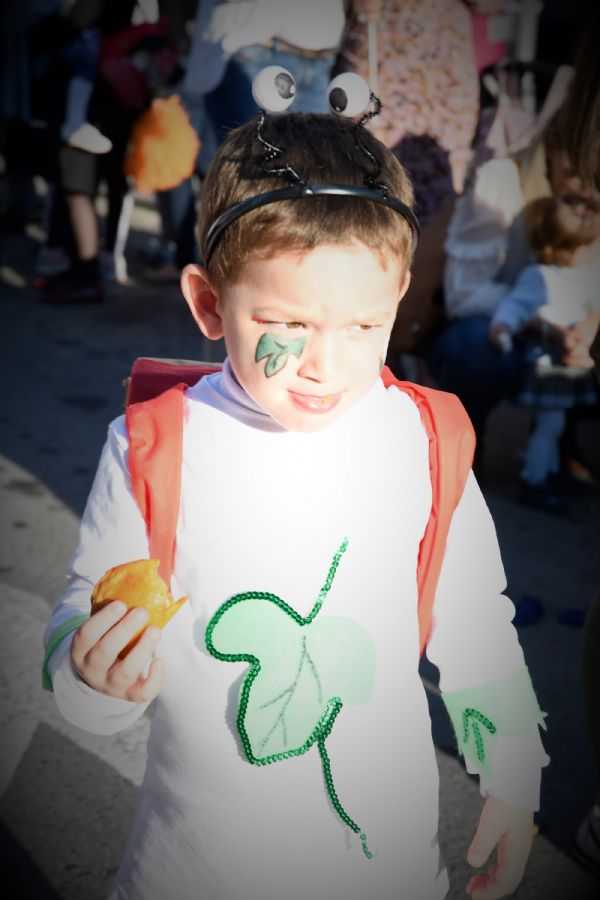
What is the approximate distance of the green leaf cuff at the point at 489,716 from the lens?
123 centimetres

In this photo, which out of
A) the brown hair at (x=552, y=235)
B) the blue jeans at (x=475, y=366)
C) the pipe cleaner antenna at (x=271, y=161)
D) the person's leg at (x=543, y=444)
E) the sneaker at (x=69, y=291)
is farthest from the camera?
the sneaker at (x=69, y=291)

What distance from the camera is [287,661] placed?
1.14 m

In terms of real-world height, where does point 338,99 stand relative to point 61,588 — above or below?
above

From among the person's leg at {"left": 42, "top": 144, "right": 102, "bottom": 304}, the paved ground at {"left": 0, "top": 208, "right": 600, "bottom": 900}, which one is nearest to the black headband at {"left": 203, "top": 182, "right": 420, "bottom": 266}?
the paved ground at {"left": 0, "top": 208, "right": 600, "bottom": 900}

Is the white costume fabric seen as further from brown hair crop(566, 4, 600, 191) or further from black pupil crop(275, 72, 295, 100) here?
brown hair crop(566, 4, 600, 191)

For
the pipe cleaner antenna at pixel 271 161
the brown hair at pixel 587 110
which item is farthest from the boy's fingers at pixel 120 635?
the brown hair at pixel 587 110

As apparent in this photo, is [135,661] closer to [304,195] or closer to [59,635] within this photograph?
[59,635]

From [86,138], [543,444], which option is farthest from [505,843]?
[86,138]

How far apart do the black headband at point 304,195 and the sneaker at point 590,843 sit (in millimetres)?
1511

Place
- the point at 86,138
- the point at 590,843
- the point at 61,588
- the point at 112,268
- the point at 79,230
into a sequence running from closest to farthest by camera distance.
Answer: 1. the point at 590,843
2. the point at 61,588
3. the point at 86,138
4. the point at 79,230
5. the point at 112,268

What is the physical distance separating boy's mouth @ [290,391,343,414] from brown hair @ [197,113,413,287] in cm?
18

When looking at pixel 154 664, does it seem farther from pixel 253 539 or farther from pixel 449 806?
pixel 449 806

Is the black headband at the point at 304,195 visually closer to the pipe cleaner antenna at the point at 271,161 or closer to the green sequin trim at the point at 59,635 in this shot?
the pipe cleaner antenna at the point at 271,161

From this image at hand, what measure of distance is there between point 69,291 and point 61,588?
3346 mm
